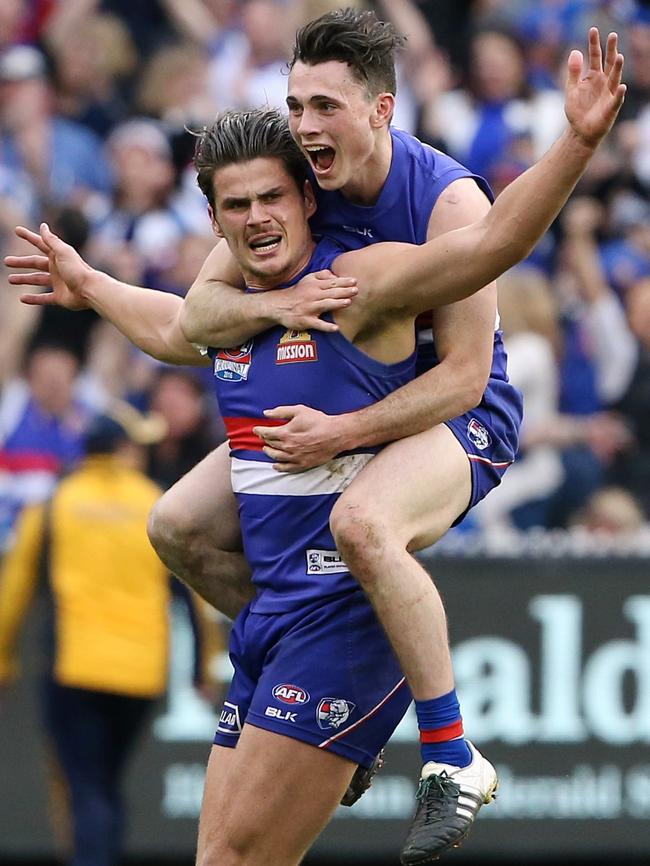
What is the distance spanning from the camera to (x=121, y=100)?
11.7 metres

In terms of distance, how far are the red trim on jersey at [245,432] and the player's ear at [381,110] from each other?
874 mm

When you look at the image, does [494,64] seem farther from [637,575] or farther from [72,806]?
[72,806]

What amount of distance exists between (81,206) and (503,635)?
3.78 meters

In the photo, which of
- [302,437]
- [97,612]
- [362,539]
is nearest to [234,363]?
[302,437]

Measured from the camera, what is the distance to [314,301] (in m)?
4.76

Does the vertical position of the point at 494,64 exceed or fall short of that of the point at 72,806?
it exceeds it

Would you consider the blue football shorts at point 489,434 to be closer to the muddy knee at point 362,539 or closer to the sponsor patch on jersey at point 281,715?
the muddy knee at point 362,539

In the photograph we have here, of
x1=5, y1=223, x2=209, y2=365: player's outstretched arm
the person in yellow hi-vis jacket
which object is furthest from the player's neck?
the person in yellow hi-vis jacket

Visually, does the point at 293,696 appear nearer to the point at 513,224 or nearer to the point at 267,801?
the point at 267,801

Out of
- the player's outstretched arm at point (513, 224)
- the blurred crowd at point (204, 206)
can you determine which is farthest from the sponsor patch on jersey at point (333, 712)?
the blurred crowd at point (204, 206)

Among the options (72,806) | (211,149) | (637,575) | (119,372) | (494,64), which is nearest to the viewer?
(211,149)

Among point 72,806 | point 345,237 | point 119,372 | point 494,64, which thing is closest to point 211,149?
point 345,237

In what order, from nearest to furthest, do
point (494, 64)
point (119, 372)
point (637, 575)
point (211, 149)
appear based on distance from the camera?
point (211, 149) → point (637, 575) → point (119, 372) → point (494, 64)

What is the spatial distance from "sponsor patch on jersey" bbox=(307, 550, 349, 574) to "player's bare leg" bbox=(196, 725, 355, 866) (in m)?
0.48
